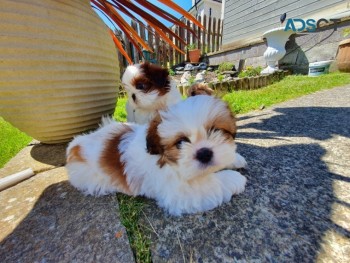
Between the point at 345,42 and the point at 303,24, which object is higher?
the point at 303,24

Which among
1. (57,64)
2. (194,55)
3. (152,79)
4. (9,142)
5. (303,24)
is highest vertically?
(303,24)

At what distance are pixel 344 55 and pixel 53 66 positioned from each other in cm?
654

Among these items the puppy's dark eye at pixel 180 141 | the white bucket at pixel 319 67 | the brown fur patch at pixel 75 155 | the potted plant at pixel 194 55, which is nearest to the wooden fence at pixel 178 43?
the potted plant at pixel 194 55

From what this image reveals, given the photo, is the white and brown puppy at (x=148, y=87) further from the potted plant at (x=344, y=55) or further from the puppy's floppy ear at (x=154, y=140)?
the potted plant at (x=344, y=55)

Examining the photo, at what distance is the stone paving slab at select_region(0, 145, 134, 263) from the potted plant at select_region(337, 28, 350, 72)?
6.52m

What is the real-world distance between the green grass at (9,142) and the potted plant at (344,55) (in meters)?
6.84

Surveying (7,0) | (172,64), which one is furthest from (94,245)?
(172,64)

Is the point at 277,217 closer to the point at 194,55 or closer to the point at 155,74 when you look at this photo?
the point at 155,74

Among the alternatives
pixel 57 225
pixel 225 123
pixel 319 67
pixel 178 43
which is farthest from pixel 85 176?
pixel 178 43

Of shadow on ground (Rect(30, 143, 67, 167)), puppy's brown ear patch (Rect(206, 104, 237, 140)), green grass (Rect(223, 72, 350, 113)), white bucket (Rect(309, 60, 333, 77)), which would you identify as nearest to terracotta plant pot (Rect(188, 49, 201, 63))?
white bucket (Rect(309, 60, 333, 77))

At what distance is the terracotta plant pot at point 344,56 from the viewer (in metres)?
5.46

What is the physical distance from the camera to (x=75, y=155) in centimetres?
158

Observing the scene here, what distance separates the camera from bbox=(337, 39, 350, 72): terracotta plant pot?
17.9ft

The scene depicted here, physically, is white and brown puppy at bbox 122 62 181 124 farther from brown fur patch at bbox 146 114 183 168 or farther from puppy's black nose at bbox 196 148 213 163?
puppy's black nose at bbox 196 148 213 163
